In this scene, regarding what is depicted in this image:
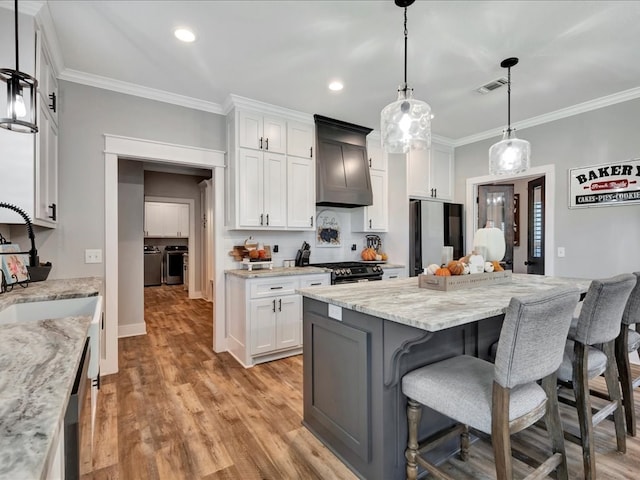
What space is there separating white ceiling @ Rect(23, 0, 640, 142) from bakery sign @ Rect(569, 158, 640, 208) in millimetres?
706

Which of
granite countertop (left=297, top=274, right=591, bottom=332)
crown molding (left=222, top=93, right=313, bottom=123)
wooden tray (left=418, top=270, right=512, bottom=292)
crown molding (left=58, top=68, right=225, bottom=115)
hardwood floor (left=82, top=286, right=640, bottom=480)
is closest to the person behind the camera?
granite countertop (left=297, top=274, right=591, bottom=332)

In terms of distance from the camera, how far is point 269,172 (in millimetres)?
3646

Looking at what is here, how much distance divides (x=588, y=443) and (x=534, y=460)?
288 mm

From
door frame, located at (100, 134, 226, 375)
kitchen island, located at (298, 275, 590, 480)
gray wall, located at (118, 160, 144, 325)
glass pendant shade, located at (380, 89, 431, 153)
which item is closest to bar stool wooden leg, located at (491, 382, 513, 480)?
kitchen island, located at (298, 275, 590, 480)

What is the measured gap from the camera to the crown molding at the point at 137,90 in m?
2.87

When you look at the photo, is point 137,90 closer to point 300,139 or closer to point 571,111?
point 300,139

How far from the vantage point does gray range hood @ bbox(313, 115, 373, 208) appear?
3965 millimetres

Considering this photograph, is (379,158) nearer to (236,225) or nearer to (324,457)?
(236,225)

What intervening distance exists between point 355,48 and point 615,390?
111 inches

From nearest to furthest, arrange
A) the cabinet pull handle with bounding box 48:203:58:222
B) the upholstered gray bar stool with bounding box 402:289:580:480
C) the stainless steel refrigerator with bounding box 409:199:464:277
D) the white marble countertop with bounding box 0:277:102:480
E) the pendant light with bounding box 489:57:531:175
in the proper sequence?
the white marble countertop with bounding box 0:277:102:480, the upholstered gray bar stool with bounding box 402:289:580:480, the cabinet pull handle with bounding box 48:203:58:222, the pendant light with bounding box 489:57:531:175, the stainless steel refrigerator with bounding box 409:199:464:277

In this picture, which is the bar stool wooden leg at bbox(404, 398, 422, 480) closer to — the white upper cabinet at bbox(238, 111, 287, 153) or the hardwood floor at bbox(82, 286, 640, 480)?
the hardwood floor at bbox(82, 286, 640, 480)

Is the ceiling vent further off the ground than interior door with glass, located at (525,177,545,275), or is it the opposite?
the ceiling vent

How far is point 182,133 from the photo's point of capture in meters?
3.41

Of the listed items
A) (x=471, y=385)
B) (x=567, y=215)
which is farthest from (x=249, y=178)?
(x=567, y=215)
